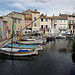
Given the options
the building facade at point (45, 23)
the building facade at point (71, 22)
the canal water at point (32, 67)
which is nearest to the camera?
the canal water at point (32, 67)

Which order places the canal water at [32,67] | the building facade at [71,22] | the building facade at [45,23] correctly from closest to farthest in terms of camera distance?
the canal water at [32,67] < the building facade at [45,23] < the building facade at [71,22]

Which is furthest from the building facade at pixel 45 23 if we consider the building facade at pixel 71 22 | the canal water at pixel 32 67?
the canal water at pixel 32 67

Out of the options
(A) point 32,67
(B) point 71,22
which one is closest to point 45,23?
(B) point 71,22

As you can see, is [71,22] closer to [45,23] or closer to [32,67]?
[45,23]

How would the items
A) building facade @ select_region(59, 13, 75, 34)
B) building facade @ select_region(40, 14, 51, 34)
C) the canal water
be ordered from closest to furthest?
the canal water < building facade @ select_region(40, 14, 51, 34) < building facade @ select_region(59, 13, 75, 34)

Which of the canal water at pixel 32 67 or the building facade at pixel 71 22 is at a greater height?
the building facade at pixel 71 22

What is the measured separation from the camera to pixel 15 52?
96.9 feet

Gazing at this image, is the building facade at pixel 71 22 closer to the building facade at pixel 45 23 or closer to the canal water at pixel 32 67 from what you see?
the building facade at pixel 45 23

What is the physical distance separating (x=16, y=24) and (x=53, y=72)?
46296 mm

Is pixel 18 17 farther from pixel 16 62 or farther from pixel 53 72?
pixel 53 72

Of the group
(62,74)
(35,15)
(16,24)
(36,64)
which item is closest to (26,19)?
(35,15)

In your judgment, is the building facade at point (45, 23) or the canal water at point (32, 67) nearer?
the canal water at point (32, 67)

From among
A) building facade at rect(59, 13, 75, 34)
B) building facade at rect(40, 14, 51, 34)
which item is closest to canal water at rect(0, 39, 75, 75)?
building facade at rect(40, 14, 51, 34)

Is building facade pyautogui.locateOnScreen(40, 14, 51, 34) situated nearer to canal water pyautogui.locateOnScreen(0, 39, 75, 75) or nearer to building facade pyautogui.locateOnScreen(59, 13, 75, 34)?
building facade pyautogui.locateOnScreen(59, 13, 75, 34)
